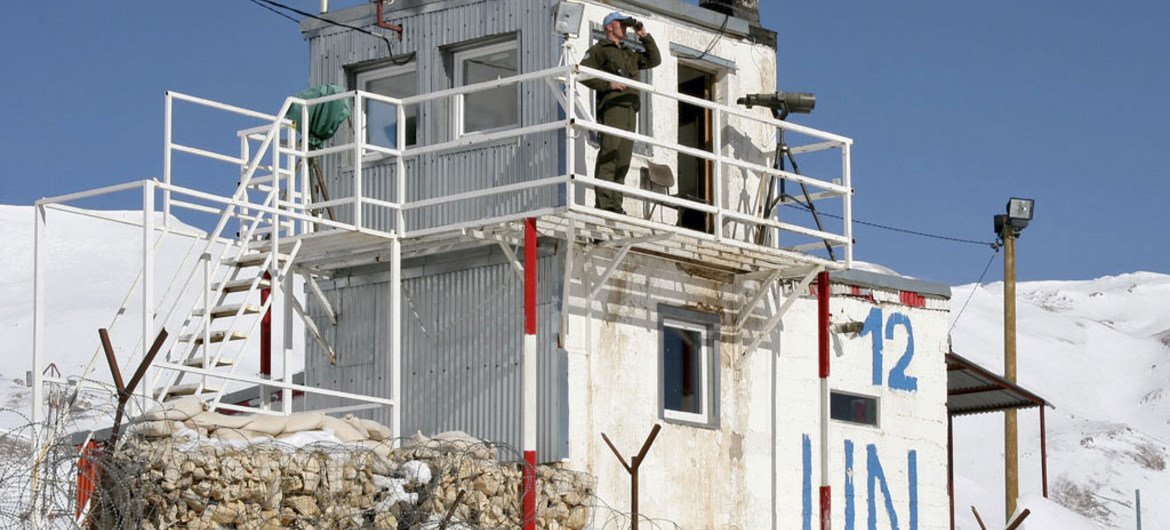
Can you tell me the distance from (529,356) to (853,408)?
5719 millimetres

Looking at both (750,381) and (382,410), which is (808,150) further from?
(382,410)

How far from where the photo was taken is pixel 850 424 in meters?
27.2

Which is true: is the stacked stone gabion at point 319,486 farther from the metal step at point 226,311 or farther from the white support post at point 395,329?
the metal step at point 226,311

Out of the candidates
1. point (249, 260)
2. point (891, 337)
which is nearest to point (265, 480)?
point (249, 260)

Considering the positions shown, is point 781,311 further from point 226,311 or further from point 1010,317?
point 1010,317

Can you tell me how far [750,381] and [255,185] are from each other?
615cm

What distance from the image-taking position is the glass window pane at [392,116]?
85.9 ft

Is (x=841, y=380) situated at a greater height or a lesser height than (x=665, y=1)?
lesser

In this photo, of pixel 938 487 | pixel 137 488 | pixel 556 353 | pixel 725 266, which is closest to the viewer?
pixel 137 488

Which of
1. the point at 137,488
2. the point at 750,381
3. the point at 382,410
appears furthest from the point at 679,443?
the point at 137,488

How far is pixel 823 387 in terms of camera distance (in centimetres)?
2616

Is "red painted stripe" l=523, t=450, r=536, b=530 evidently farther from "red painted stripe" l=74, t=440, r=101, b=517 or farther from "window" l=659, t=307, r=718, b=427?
"red painted stripe" l=74, t=440, r=101, b=517

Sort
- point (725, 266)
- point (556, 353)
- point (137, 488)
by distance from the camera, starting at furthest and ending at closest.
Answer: point (725, 266) < point (556, 353) < point (137, 488)

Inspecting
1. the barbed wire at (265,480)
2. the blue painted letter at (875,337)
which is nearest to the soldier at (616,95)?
the barbed wire at (265,480)
